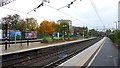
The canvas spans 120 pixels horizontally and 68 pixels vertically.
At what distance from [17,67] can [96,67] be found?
5.24m

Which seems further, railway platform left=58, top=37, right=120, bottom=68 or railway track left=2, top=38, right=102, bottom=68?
railway track left=2, top=38, right=102, bottom=68

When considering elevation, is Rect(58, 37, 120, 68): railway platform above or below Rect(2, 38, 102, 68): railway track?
above

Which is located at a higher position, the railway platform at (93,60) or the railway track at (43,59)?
the railway platform at (93,60)

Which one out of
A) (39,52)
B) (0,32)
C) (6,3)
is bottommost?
(39,52)

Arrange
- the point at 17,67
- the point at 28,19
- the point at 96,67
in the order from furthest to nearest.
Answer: the point at 28,19
the point at 17,67
the point at 96,67

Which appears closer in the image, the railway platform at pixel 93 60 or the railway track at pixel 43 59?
the railway platform at pixel 93 60

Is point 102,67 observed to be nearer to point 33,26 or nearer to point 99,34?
point 33,26

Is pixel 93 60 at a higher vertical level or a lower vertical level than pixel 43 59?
→ higher

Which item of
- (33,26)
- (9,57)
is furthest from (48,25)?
(9,57)

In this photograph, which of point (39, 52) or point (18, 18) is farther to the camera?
point (18, 18)

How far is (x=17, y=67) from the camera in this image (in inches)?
380

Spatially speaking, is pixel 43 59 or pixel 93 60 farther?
pixel 43 59

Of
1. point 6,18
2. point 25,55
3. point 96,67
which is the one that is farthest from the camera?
point 6,18

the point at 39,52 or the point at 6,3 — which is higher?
the point at 6,3
